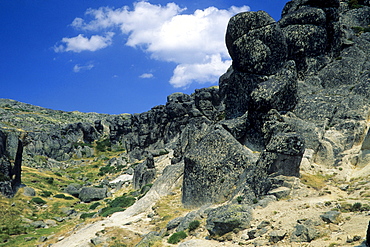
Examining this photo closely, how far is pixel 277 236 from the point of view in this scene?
1739 centimetres

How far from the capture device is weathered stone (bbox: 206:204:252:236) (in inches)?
798

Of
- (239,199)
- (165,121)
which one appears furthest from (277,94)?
(165,121)

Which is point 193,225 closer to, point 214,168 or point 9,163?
point 214,168

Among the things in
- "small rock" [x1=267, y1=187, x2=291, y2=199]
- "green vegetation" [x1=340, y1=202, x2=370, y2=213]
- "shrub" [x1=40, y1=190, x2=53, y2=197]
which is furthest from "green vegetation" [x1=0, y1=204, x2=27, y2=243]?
"green vegetation" [x1=340, y1=202, x2=370, y2=213]

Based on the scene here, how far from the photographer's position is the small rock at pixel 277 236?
17.3m

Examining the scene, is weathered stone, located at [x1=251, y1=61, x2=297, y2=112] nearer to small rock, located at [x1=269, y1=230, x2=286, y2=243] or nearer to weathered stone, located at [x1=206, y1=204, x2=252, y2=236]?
weathered stone, located at [x1=206, y1=204, x2=252, y2=236]

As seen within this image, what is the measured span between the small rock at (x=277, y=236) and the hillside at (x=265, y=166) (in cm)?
7

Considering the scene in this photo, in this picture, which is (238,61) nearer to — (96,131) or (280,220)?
(280,220)

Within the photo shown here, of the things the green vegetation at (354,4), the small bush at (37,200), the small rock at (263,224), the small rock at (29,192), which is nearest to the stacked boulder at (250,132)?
the small rock at (263,224)

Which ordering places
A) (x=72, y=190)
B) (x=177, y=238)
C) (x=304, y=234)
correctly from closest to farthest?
(x=304, y=234)
(x=177, y=238)
(x=72, y=190)

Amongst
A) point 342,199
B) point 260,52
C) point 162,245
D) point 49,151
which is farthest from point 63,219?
point 49,151

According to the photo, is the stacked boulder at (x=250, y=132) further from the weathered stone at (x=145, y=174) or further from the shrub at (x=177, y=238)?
the weathered stone at (x=145, y=174)

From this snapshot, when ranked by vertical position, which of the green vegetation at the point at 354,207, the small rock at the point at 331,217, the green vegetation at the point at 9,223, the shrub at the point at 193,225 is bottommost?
the green vegetation at the point at 9,223

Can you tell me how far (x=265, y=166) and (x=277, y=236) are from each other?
918cm
